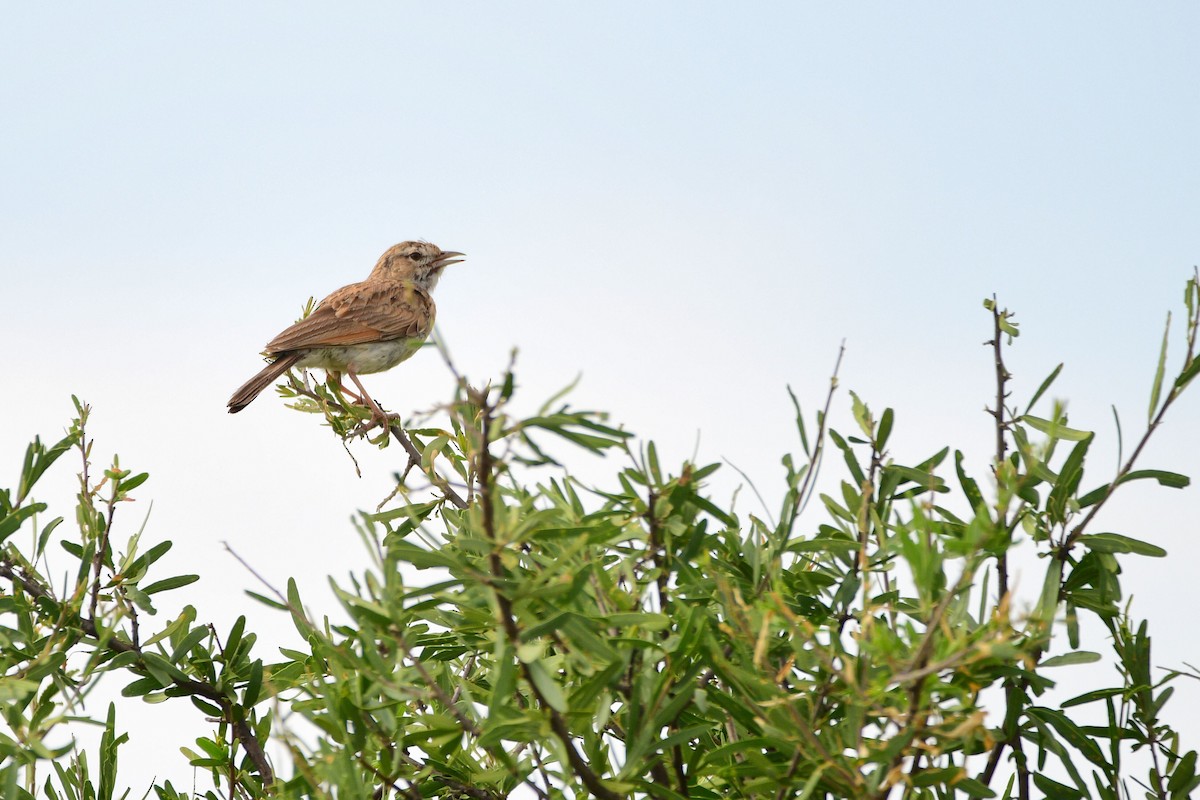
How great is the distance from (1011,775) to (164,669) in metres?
2.19

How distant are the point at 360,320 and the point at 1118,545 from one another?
7.25m

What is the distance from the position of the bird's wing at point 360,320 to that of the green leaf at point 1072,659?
20.7 feet

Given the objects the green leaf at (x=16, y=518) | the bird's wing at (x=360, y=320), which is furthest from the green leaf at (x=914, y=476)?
the bird's wing at (x=360, y=320)

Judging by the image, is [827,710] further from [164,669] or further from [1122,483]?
[164,669]

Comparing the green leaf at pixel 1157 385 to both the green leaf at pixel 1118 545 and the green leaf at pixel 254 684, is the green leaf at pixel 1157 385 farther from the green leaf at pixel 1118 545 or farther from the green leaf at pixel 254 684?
the green leaf at pixel 254 684

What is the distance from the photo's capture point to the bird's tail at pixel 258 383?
770 centimetres

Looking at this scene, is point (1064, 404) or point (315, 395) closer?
point (1064, 404)

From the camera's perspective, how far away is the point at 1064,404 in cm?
277

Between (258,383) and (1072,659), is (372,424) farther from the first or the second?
(1072,659)

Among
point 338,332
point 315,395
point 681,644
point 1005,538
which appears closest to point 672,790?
point 681,644

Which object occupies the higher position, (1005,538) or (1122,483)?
(1122,483)

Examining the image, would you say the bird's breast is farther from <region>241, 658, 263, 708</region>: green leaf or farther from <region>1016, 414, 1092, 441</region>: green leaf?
<region>1016, 414, 1092, 441</region>: green leaf

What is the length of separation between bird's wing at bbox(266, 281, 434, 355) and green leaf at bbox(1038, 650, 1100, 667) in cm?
631

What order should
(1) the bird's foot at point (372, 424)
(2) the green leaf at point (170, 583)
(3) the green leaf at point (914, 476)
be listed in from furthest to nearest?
1. (1) the bird's foot at point (372, 424)
2. (2) the green leaf at point (170, 583)
3. (3) the green leaf at point (914, 476)
